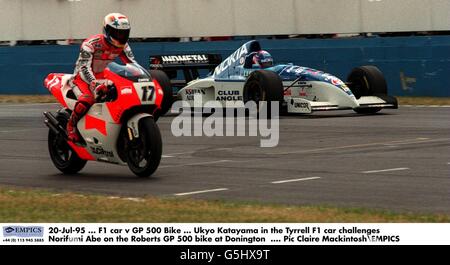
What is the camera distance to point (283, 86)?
72.6ft

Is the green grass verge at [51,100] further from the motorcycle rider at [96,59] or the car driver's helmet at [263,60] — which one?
the motorcycle rider at [96,59]

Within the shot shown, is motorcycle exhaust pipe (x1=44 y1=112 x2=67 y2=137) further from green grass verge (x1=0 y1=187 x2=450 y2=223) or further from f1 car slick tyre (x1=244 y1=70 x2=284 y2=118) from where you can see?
f1 car slick tyre (x1=244 y1=70 x2=284 y2=118)

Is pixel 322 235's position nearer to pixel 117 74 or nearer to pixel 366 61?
pixel 117 74

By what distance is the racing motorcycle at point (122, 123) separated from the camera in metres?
12.5

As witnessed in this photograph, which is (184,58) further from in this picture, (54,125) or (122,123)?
(122,123)

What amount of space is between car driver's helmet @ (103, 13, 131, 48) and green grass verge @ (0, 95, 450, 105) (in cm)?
1329

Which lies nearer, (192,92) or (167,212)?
(167,212)

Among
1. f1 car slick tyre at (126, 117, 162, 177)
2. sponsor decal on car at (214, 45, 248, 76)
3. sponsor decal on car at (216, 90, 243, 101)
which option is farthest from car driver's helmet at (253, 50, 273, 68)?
f1 car slick tyre at (126, 117, 162, 177)

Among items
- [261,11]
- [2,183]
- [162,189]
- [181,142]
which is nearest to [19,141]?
[181,142]

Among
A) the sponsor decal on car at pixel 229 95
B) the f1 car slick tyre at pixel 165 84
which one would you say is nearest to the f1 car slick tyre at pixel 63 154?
the f1 car slick tyre at pixel 165 84

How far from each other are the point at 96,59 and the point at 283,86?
31.3ft

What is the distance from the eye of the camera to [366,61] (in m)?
27.2

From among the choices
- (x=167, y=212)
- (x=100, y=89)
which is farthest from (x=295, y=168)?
(x=167, y=212)

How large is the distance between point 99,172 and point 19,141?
17.1 feet
